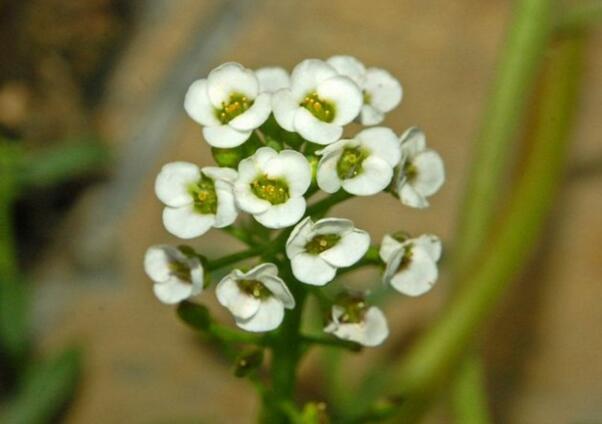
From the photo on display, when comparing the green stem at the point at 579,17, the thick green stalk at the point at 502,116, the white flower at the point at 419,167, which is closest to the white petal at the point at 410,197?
the white flower at the point at 419,167

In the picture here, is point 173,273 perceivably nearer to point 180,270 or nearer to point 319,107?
point 180,270

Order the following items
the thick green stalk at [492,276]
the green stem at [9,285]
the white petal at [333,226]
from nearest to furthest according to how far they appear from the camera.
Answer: the white petal at [333,226], the thick green stalk at [492,276], the green stem at [9,285]

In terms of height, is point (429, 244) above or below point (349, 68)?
below

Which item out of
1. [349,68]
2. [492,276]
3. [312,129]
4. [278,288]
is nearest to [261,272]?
[278,288]

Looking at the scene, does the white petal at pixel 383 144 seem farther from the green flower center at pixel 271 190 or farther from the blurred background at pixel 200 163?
the blurred background at pixel 200 163

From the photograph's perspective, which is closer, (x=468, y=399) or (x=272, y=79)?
(x=272, y=79)

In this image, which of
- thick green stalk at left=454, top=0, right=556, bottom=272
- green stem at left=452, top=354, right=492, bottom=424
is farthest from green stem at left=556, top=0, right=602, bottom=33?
green stem at left=452, top=354, right=492, bottom=424
